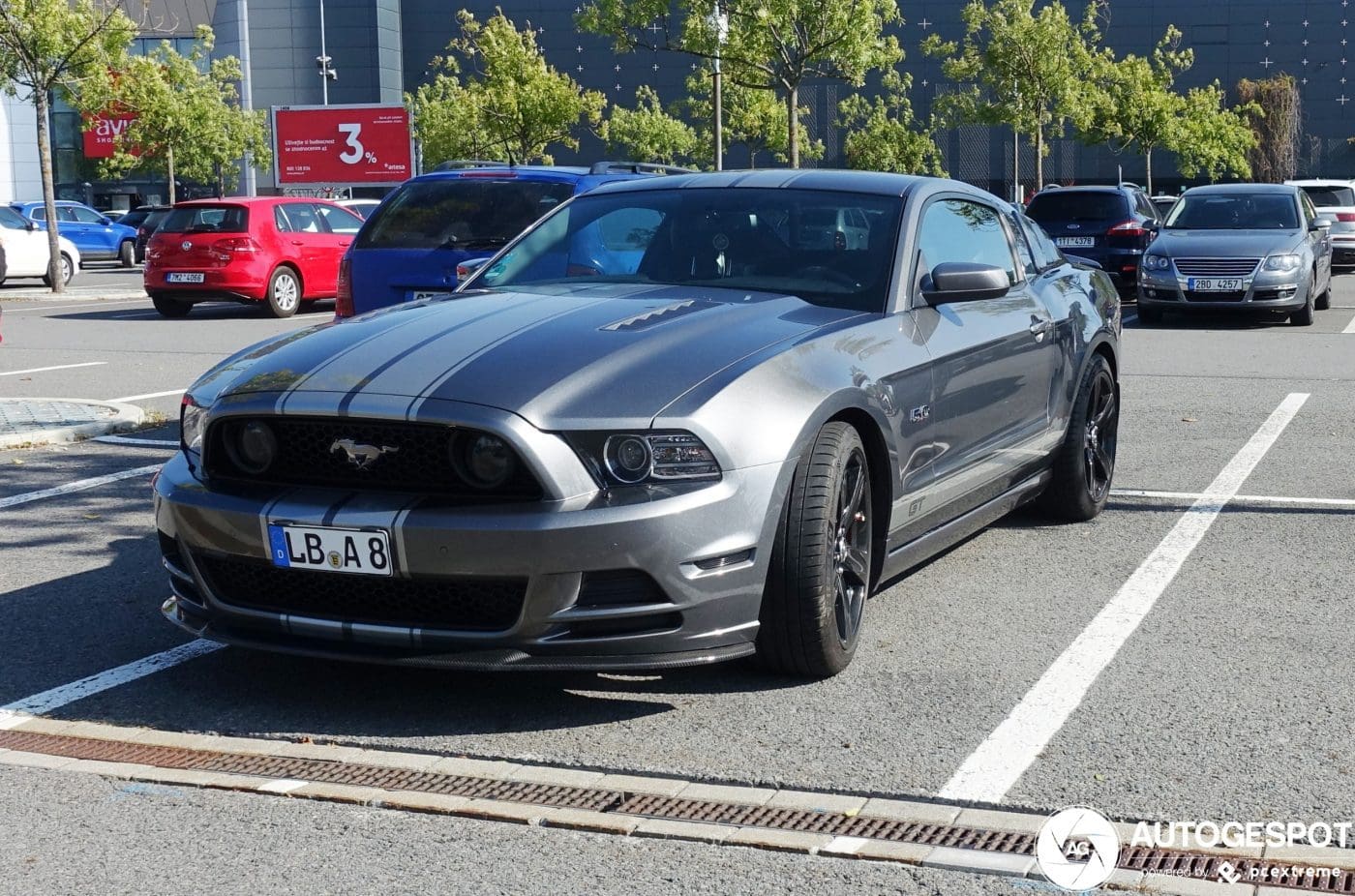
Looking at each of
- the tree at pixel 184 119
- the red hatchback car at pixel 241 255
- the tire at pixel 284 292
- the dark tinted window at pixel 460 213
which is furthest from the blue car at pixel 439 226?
the tree at pixel 184 119

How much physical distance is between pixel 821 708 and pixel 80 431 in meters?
6.66

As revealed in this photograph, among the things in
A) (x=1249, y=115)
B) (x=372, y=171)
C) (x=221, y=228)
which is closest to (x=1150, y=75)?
(x=1249, y=115)

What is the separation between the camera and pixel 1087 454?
23.5 feet

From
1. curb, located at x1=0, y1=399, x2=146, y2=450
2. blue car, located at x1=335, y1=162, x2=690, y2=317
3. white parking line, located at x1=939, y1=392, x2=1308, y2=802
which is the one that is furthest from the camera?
blue car, located at x1=335, y1=162, x2=690, y2=317

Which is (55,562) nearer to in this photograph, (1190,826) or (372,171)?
(1190,826)

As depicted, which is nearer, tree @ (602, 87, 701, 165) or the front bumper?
the front bumper

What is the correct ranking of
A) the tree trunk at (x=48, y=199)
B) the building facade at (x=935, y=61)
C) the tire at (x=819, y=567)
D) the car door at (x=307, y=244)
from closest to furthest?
1. the tire at (x=819, y=567)
2. the car door at (x=307, y=244)
3. the tree trunk at (x=48, y=199)
4. the building facade at (x=935, y=61)

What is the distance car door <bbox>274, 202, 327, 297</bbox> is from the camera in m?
21.9

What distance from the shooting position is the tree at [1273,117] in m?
81.6

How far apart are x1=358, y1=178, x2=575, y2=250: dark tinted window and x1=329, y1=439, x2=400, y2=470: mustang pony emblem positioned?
24.2 ft

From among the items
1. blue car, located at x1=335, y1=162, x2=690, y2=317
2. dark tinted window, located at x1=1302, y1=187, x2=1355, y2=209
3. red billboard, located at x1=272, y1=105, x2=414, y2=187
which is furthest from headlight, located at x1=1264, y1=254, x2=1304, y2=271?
red billboard, located at x1=272, y1=105, x2=414, y2=187

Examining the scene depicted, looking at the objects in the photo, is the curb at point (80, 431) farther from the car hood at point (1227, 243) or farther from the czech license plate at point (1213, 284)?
the car hood at point (1227, 243)

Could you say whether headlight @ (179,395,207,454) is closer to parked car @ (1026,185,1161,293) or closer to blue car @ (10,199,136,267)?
parked car @ (1026,185,1161,293)

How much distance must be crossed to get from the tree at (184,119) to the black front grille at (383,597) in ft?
156
